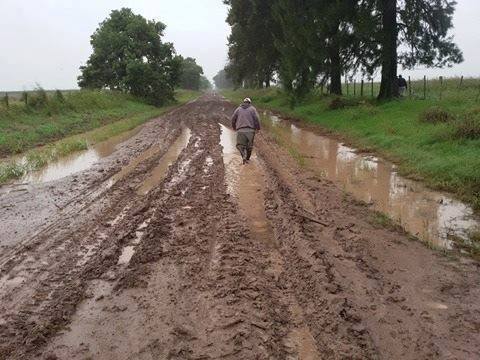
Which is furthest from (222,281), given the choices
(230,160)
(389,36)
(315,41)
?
(315,41)

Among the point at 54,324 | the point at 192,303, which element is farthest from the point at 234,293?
the point at 54,324

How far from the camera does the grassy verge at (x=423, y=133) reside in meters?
9.87

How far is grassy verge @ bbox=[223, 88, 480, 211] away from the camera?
32.4 feet

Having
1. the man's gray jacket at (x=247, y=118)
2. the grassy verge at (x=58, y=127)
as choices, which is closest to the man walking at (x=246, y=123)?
the man's gray jacket at (x=247, y=118)

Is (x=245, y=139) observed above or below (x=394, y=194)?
above

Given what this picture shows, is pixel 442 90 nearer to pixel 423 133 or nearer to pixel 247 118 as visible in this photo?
pixel 423 133

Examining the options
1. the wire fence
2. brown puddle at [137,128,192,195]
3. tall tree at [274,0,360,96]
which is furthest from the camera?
tall tree at [274,0,360,96]

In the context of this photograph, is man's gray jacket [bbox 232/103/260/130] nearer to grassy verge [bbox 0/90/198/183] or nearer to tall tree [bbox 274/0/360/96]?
grassy verge [bbox 0/90/198/183]

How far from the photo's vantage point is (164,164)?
1242 cm

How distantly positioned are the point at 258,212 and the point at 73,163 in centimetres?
763

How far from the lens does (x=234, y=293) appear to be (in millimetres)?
4887

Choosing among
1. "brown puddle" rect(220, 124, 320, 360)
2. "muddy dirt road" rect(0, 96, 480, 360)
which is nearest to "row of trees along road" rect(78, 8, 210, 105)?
"brown puddle" rect(220, 124, 320, 360)

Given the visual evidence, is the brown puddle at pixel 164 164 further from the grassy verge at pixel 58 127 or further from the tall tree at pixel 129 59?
the tall tree at pixel 129 59

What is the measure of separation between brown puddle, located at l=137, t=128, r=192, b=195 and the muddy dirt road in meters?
0.66
